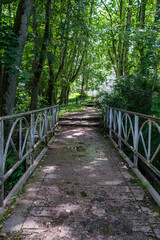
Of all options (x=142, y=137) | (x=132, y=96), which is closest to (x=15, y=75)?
(x=142, y=137)

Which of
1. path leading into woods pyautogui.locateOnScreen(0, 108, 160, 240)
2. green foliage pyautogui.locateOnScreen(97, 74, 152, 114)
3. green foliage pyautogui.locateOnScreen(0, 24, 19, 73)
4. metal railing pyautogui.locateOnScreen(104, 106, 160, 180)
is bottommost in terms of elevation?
path leading into woods pyautogui.locateOnScreen(0, 108, 160, 240)

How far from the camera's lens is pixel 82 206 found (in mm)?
2699

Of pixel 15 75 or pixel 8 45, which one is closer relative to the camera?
pixel 8 45

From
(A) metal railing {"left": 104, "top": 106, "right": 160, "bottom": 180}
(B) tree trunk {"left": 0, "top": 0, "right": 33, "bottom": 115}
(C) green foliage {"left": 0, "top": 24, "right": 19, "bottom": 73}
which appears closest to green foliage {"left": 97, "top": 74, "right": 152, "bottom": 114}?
(A) metal railing {"left": 104, "top": 106, "right": 160, "bottom": 180}

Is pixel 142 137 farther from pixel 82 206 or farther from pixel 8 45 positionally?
pixel 8 45

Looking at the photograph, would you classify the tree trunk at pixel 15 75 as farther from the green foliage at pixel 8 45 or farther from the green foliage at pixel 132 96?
the green foliage at pixel 132 96

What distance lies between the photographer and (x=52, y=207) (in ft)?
8.74

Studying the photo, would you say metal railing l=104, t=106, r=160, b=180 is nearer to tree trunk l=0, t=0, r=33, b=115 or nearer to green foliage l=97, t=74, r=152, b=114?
green foliage l=97, t=74, r=152, b=114

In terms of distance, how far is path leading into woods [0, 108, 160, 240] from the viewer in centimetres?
217

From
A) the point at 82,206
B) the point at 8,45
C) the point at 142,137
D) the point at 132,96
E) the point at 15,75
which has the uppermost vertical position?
the point at 8,45

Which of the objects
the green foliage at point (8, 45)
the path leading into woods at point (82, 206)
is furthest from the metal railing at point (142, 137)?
the green foliage at point (8, 45)

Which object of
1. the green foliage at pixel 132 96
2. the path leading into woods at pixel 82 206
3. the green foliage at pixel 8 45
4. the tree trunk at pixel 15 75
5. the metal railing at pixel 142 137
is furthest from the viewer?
the green foliage at pixel 132 96

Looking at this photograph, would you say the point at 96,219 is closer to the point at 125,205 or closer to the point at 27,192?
the point at 125,205

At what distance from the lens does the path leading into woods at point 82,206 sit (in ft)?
7.11
